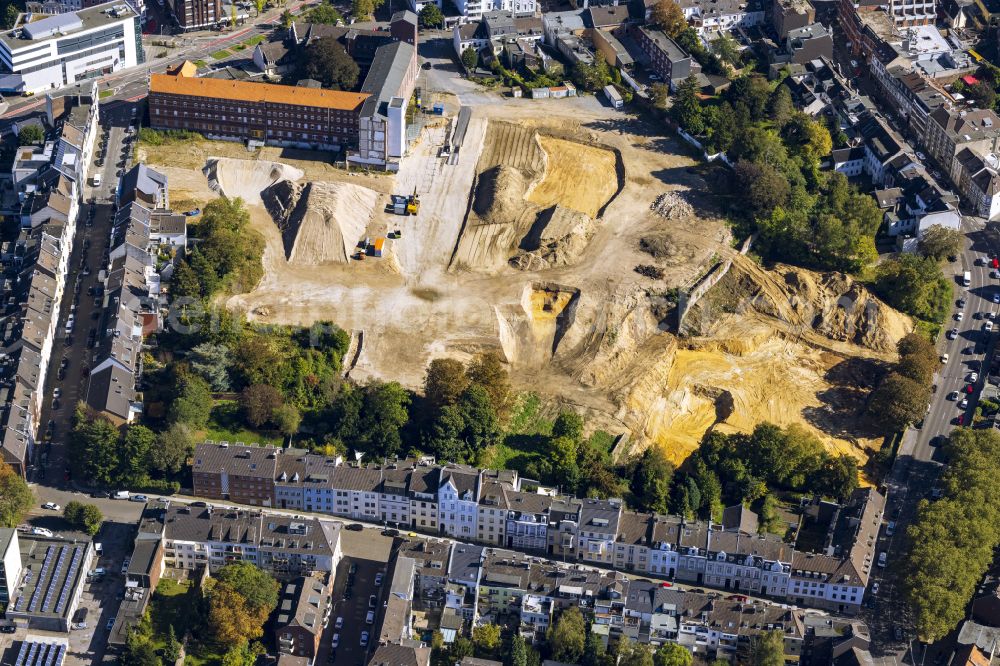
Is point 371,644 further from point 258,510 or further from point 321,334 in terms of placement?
point 321,334

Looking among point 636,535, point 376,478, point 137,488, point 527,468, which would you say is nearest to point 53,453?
point 137,488

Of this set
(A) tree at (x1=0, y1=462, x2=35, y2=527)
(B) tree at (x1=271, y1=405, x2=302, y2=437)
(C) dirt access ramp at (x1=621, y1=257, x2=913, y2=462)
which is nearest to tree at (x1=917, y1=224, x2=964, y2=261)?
(C) dirt access ramp at (x1=621, y1=257, x2=913, y2=462)

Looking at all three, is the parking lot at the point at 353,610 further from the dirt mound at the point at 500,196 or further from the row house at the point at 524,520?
the dirt mound at the point at 500,196

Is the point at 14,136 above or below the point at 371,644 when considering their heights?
above

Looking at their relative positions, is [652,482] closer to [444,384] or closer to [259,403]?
[444,384]

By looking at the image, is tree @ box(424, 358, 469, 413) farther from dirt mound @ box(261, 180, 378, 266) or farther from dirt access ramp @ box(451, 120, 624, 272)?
dirt mound @ box(261, 180, 378, 266)
